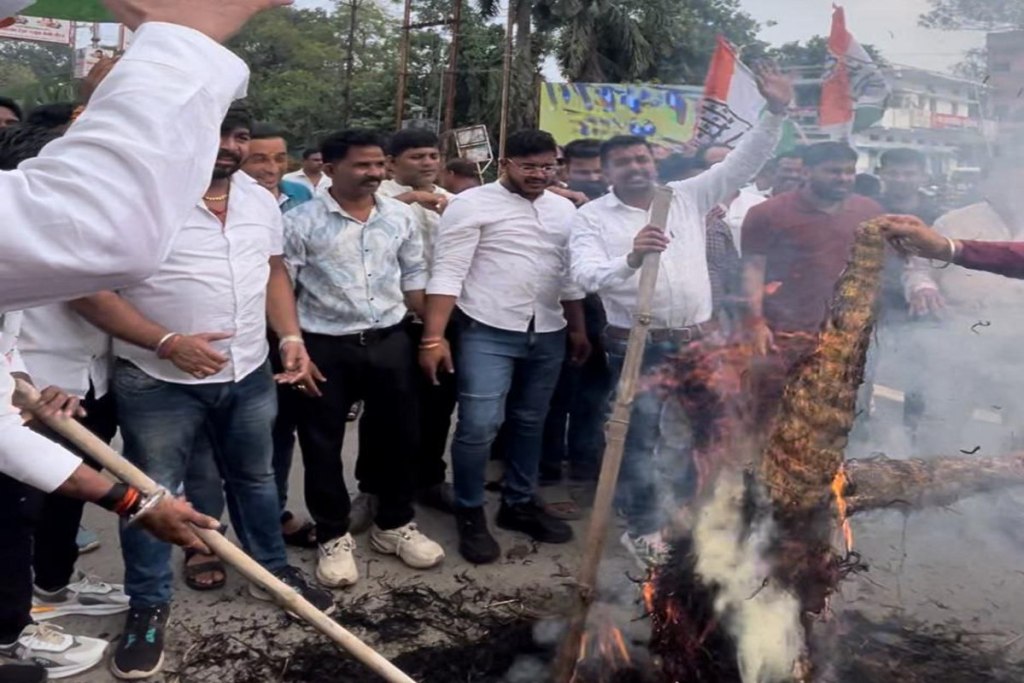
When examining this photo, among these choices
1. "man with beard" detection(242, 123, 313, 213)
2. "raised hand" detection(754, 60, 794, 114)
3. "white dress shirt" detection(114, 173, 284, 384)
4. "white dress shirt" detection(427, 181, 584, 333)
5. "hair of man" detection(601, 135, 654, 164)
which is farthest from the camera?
"man with beard" detection(242, 123, 313, 213)

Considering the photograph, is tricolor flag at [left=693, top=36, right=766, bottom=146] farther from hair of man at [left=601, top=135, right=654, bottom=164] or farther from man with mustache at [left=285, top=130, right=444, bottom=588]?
man with mustache at [left=285, top=130, right=444, bottom=588]

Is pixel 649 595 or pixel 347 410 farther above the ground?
pixel 347 410

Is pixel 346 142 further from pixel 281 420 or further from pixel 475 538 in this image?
pixel 475 538

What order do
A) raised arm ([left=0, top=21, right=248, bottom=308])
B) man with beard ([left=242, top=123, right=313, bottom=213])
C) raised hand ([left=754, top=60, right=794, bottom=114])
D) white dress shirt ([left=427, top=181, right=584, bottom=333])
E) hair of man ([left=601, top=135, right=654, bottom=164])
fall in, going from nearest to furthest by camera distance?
raised arm ([left=0, top=21, right=248, bottom=308]) < raised hand ([left=754, top=60, right=794, bottom=114]) < white dress shirt ([left=427, top=181, right=584, bottom=333]) < hair of man ([left=601, top=135, right=654, bottom=164]) < man with beard ([left=242, top=123, right=313, bottom=213])

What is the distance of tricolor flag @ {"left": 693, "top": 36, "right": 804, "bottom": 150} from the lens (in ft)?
12.3

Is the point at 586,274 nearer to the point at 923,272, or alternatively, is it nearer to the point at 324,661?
the point at 923,272

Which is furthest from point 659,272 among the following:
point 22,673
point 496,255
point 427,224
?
point 22,673

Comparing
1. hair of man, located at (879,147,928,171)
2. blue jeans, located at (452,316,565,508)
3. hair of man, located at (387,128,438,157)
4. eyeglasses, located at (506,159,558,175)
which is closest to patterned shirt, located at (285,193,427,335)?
blue jeans, located at (452,316,565,508)

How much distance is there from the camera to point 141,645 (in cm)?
328

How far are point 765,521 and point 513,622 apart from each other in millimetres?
1250

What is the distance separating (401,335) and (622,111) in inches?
108

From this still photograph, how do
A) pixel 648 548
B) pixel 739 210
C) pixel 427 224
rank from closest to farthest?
pixel 648 548 < pixel 739 210 < pixel 427 224

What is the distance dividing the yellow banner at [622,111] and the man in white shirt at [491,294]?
27.4 inches

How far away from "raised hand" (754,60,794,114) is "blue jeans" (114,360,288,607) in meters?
2.33
